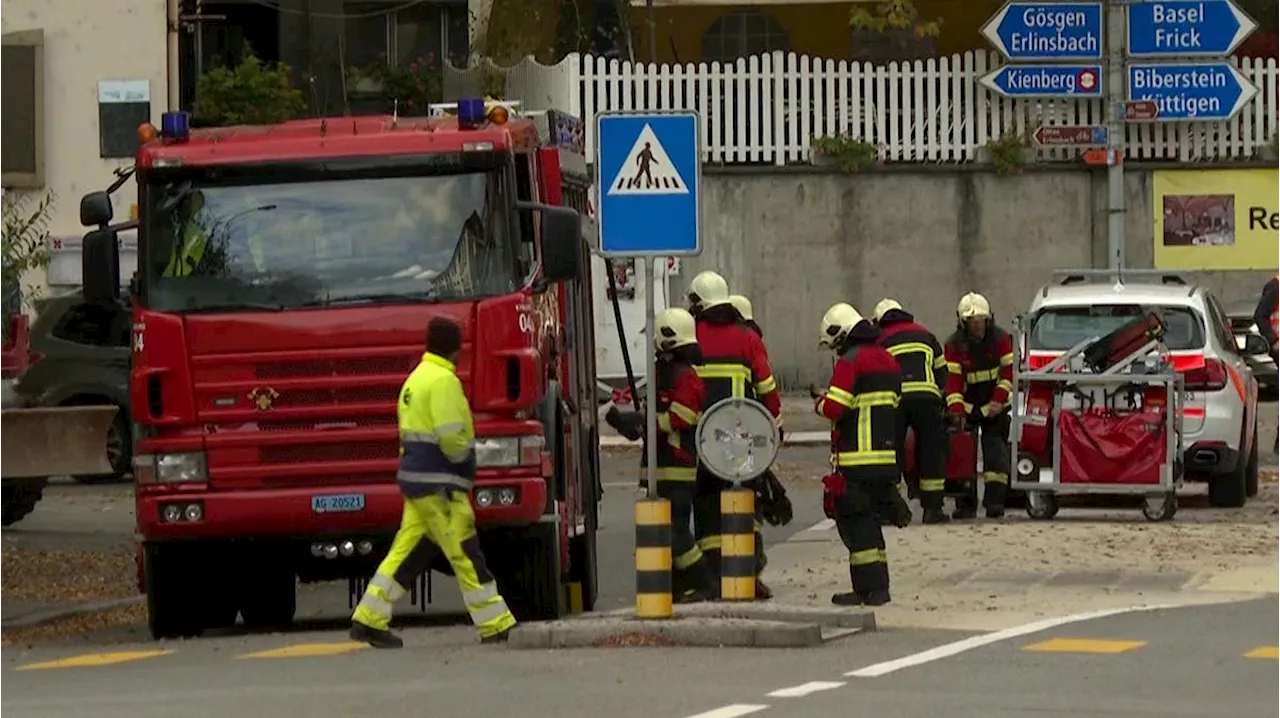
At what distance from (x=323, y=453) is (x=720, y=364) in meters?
2.35

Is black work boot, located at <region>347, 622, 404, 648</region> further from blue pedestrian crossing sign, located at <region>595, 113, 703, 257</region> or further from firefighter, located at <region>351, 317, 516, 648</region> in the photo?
blue pedestrian crossing sign, located at <region>595, 113, 703, 257</region>

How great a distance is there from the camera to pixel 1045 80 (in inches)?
1304

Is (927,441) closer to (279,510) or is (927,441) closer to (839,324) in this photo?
A: (839,324)

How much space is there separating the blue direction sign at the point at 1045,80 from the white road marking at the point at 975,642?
1840 cm

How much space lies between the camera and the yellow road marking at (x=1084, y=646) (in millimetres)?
13102

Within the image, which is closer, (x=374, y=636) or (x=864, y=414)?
(x=374, y=636)

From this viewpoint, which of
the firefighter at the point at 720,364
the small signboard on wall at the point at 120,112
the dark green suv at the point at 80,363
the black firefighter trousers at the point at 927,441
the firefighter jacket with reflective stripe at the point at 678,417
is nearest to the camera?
the firefighter jacket with reflective stripe at the point at 678,417

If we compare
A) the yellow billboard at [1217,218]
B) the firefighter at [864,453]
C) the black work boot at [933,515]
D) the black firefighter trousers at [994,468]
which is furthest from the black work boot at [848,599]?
A: the yellow billboard at [1217,218]

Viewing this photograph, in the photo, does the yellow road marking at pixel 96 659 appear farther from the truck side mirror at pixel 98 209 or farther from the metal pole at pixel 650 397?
the metal pole at pixel 650 397

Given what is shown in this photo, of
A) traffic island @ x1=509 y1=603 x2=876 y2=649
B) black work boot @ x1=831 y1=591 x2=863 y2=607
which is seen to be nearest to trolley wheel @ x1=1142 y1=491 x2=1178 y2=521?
black work boot @ x1=831 y1=591 x2=863 y2=607

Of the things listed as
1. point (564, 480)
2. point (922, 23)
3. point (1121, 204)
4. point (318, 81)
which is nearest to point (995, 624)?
point (564, 480)

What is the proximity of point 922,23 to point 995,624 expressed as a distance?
865 inches

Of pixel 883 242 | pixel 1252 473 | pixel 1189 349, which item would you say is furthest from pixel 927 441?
pixel 883 242

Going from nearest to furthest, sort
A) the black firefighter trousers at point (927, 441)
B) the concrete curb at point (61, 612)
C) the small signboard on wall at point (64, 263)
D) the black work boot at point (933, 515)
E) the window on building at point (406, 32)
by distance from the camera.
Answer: the concrete curb at point (61, 612) → the black firefighter trousers at point (927, 441) → the black work boot at point (933, 515) → the small signboard on wall at point (64, 263) → the window on building at point (406, 32)
